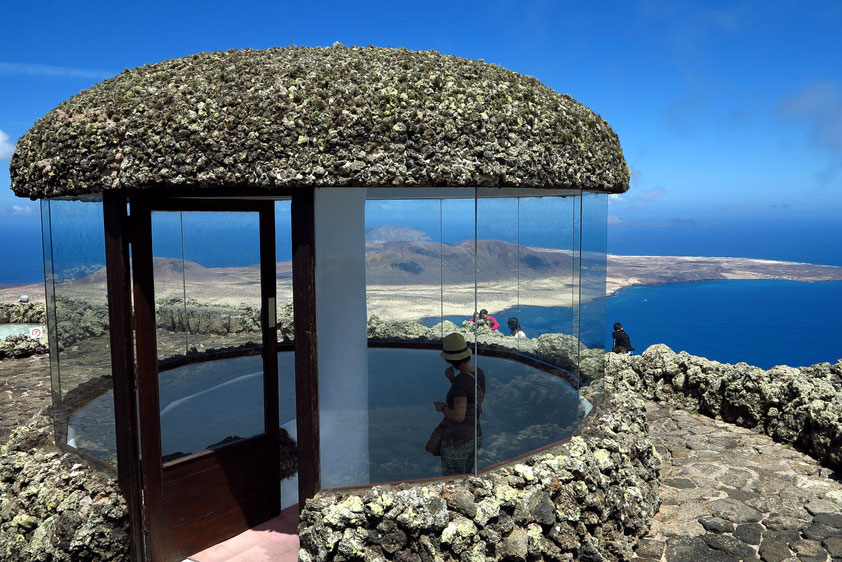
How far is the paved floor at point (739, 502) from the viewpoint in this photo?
5781 mm

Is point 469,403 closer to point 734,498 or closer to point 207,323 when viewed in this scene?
point 207,323

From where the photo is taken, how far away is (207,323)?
704cm

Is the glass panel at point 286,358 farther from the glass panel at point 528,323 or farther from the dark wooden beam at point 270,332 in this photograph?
the glass panel at point 528,323

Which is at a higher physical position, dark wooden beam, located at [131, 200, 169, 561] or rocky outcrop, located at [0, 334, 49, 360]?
dark wooden beam, located at [131, 200, 169, 561]

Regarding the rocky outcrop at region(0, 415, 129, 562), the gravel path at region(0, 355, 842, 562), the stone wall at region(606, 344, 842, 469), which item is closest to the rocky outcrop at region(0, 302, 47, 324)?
the gravel path at region(0, 355, 842, 562)

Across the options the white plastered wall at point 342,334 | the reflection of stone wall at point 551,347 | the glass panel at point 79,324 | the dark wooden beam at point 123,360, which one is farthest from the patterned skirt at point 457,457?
the glass panel at point 79,324

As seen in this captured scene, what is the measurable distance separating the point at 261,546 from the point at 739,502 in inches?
195

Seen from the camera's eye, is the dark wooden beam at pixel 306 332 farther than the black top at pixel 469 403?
No

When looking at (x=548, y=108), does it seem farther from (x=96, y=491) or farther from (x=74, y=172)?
(x=96, y=491)

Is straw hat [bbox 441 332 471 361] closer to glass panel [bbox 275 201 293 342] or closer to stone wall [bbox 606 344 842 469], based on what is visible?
glass panel [bbox 275 201 293 342]

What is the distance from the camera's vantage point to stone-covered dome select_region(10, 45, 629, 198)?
14.5 feet

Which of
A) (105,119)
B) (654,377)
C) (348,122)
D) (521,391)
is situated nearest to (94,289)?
(105,119)

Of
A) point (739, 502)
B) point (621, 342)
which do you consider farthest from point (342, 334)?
point (621, 342)

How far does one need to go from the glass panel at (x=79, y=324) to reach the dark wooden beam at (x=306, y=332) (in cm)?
172
